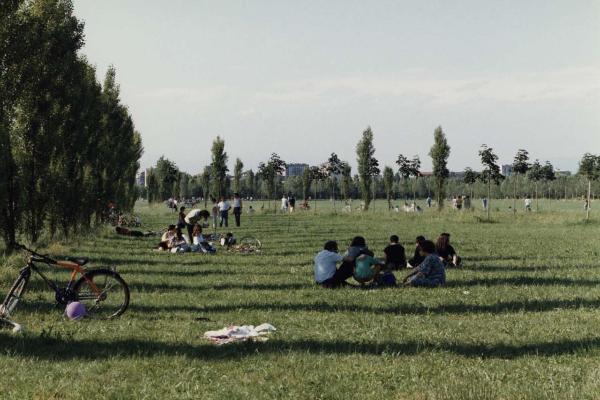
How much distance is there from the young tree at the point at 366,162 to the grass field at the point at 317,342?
50.7 metres

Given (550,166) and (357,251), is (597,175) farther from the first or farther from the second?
(357,251)

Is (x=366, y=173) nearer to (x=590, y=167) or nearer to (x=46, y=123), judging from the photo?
(x=590, y=167)

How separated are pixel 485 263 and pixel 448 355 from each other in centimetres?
1167

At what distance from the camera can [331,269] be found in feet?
46.3

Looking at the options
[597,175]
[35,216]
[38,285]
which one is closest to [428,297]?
[38,285]

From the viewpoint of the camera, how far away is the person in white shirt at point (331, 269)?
1408 centimetres

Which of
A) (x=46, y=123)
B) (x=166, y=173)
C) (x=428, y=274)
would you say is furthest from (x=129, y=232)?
(x=166, y=173)

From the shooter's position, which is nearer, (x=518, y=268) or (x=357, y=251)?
(x=357, y=251)

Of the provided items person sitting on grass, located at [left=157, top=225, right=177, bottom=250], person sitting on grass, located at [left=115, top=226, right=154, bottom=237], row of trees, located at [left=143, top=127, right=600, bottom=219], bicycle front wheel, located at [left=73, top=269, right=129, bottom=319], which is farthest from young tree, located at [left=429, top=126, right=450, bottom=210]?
bicycle front wheel, located at [left=73, top=269, right=129, bottom=319]

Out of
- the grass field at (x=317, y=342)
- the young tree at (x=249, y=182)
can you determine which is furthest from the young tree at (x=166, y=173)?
the grass field at (x=317, y=342)

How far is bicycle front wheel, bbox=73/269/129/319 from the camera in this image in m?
10.4

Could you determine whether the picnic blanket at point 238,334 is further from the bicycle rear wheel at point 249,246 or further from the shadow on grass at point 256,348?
the bicycle rear wheel at point 249,246

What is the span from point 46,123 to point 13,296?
52.7 feet

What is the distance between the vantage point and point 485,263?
61.8 feet
